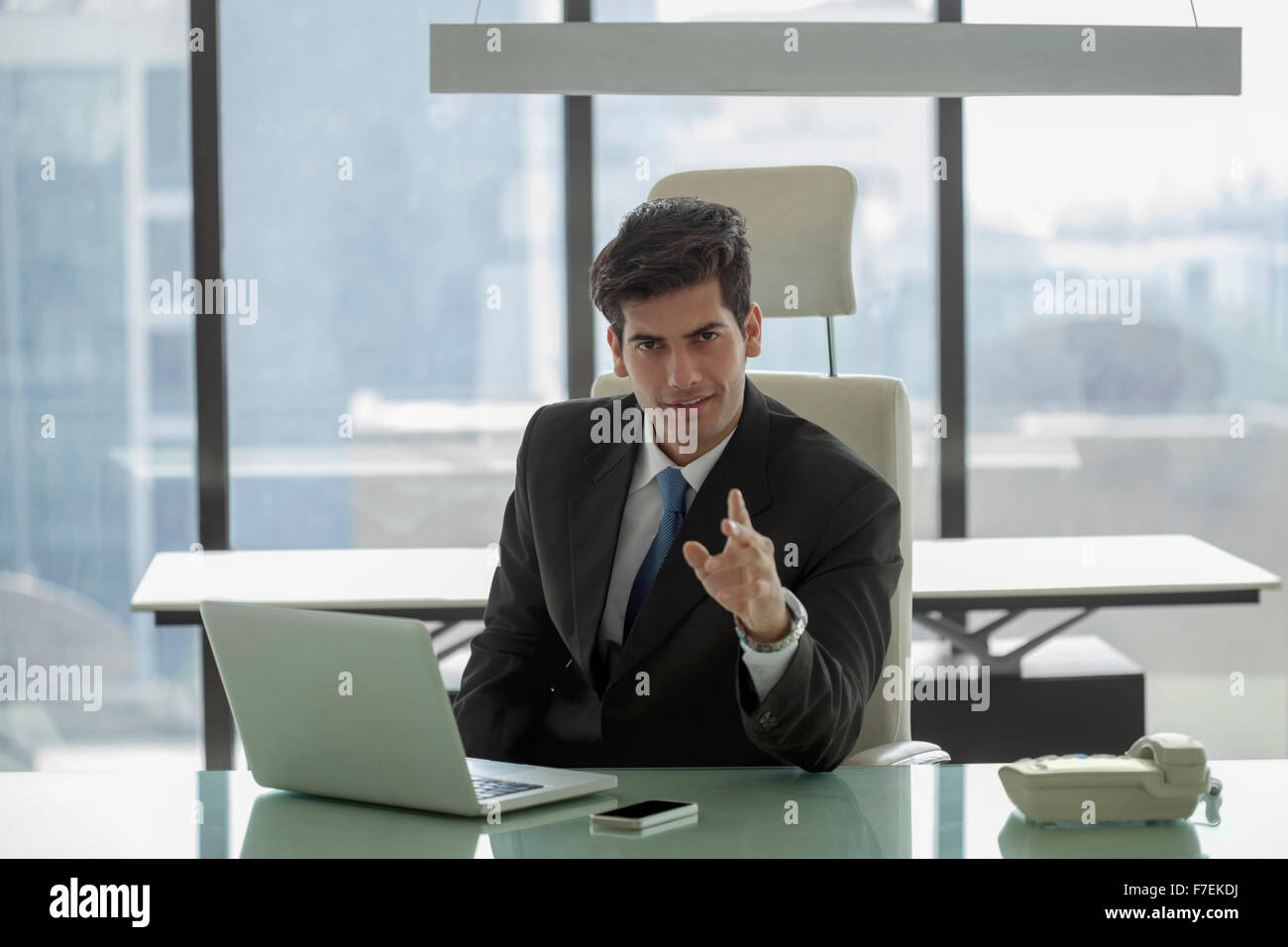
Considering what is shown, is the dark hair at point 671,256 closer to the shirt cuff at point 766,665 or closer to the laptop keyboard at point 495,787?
the shirt cuff at point 766,665

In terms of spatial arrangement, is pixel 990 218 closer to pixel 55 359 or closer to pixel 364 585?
pixel 364 585

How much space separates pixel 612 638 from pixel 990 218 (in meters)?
2.54

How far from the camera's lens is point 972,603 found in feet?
10.0

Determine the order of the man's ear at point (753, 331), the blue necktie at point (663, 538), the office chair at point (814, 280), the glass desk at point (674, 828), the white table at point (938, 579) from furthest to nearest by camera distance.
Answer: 1. the white table at point (938, 579)
2. the office chair at point (814, 280)
3. the man's ear at point (753, 331)
4. the blue necktie at point (663, 538)
5. the glass desk at point (674, 828)

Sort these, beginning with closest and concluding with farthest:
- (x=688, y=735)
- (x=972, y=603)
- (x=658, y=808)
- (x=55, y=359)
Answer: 1. (x=658, y=808)
2. (x=688, y=735)
3. (x=972, y=603)
4. (x=55, y=359)

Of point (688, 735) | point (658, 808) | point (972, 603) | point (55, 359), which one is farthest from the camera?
point (55, 359)

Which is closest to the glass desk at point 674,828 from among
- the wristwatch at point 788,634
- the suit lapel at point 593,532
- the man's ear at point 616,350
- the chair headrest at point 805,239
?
the wristwatch at point 788,634

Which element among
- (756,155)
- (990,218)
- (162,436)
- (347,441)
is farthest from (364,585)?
(990,218)

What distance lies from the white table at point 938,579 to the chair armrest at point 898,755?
95 centimetres

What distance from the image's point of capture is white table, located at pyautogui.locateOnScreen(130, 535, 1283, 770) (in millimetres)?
2955

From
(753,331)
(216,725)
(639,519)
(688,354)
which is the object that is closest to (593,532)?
(639,519)

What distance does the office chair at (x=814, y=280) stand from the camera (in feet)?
7.03

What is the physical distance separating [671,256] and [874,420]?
47 cm

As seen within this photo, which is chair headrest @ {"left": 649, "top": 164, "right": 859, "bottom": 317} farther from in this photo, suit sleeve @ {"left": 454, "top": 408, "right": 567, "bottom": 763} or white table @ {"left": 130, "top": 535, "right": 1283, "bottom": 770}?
white table @ {"left": 130, "top": 535, "right": 1283, "bottom": 770}
